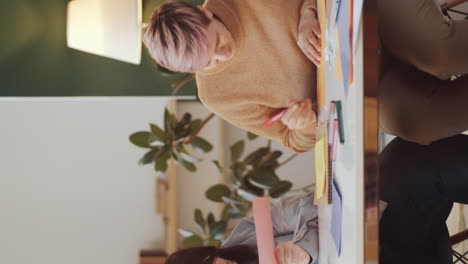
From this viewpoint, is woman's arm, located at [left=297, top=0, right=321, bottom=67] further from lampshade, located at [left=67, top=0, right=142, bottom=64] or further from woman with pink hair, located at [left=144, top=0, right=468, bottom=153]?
lampshade, located at [left=67, top=0, right=142, bottom=64]

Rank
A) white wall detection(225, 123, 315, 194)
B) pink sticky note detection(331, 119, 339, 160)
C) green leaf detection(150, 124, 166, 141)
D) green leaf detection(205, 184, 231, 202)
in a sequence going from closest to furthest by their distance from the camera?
pink sticky note detection(331, 119, 339, 160) → green leaf detection(150, 124, 166, 141) → green leaf detection(205, 184, 231, 202) → white wall detection(225, 123, 315, 194)

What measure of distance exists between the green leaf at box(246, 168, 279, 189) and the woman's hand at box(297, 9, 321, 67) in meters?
1.16

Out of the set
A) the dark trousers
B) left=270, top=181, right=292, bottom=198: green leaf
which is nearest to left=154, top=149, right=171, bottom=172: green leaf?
left=270, top=181, right=292, bottom=198: green leaf

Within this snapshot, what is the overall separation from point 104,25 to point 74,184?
181 centimetres

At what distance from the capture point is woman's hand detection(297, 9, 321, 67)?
4.87 ft

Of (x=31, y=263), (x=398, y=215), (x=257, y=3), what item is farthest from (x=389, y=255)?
(x=31, y=263)

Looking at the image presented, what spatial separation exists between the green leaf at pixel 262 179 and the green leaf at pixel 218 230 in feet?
1.14

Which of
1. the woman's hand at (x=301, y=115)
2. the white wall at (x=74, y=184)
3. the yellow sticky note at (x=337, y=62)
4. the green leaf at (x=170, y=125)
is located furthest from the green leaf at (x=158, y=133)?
the yellow sticky note at (x=337, y=62)

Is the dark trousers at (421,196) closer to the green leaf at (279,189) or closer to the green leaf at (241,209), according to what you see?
the green leaf at (279,189)

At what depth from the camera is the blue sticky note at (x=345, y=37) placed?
103cm

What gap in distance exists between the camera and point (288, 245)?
1435 mm

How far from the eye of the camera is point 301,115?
1.54 metres

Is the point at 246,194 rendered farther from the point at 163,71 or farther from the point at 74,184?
the point at 74,184

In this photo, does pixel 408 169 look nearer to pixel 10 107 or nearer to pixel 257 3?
pixel 257 3
